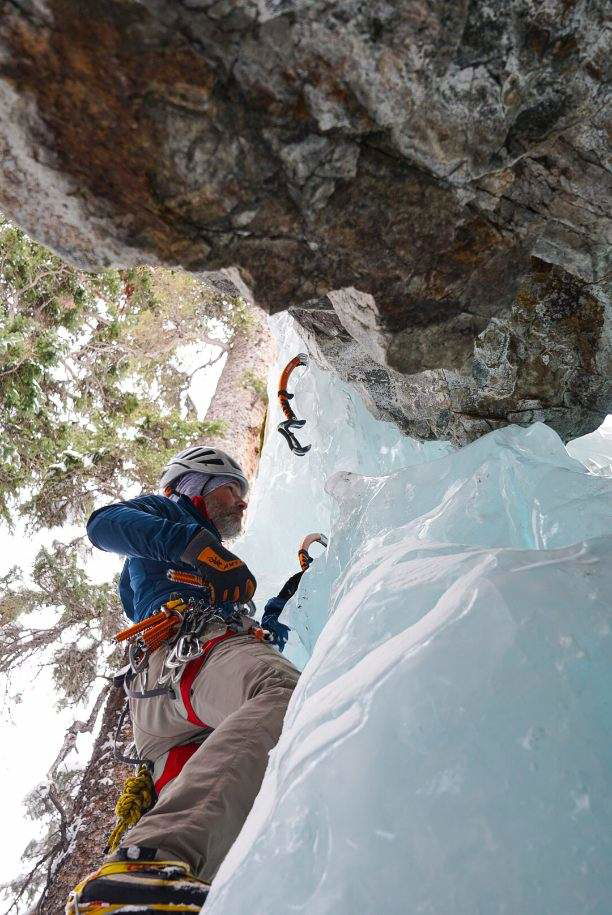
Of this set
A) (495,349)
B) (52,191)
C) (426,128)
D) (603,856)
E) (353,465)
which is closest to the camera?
(603,856)

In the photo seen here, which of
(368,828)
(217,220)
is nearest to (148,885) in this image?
(368,828)

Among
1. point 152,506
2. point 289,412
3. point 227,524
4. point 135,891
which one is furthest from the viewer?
point 289,412

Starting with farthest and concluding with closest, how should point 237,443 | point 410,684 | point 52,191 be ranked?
point 237,443 < point 52,191 < point 410,684

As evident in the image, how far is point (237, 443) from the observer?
25.9 feet

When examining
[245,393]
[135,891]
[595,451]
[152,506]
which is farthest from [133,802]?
[245,393]

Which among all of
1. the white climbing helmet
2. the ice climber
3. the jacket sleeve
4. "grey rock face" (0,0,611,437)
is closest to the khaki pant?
the ice climber

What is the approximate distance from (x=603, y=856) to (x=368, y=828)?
1.66ft

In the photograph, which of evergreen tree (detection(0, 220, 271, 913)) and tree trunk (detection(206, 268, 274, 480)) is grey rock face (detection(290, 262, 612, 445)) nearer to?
evergreen tree (detection(0, 220, 271, 913))

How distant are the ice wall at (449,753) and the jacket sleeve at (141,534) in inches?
53.9

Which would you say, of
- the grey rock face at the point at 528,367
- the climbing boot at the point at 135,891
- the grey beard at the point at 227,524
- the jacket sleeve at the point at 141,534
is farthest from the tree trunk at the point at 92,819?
the grey rock face at the point at 528,367

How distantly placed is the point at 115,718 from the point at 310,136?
460cm

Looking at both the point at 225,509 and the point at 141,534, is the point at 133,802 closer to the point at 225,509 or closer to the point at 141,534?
the point at 141,534

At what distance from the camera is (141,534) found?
3.35m

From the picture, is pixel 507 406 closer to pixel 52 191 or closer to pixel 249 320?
pixel 52 191
